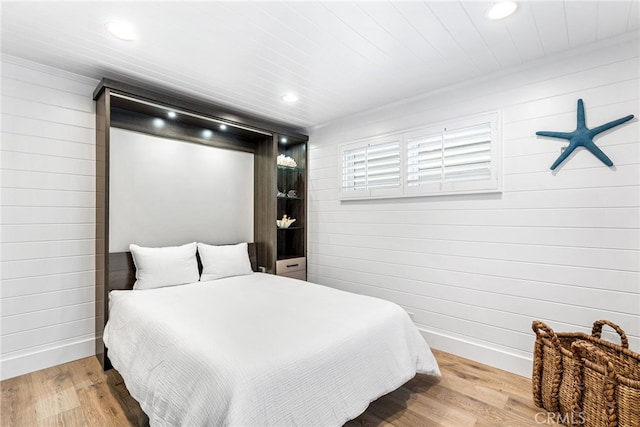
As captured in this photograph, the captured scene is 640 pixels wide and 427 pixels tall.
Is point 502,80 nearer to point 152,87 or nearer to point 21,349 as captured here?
point 152,87

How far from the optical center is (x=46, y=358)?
105 inches

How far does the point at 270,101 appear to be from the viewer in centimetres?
339

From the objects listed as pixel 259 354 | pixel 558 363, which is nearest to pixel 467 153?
pixel 558 363

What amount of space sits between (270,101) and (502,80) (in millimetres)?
2212

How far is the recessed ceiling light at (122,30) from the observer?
2.02 metres

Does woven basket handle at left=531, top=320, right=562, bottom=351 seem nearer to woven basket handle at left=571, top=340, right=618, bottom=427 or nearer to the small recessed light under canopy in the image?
woven basket handle at left=571, top=340, right=618, bottom=427

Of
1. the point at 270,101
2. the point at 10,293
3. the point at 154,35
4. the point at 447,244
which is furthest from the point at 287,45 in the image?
the point at 10,293

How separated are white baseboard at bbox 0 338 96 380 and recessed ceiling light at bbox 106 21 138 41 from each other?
2.59 meters

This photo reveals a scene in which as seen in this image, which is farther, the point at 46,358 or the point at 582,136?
the point at 46,358

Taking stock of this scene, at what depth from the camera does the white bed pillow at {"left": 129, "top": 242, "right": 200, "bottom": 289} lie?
2895 mm

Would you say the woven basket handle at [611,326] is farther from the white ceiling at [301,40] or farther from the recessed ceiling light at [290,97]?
the recessed ceiling light at [290,97]

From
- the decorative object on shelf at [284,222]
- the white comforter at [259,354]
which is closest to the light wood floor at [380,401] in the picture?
the white comforter at [259,354]

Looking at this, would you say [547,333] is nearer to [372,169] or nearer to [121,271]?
[372,169]

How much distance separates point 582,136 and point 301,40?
2152mm
